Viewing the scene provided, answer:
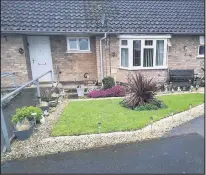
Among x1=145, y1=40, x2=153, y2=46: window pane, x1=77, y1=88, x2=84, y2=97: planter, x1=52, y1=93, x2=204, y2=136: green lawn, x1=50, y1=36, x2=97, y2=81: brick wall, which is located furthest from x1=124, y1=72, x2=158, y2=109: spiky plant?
x1=50, y1=36, x2=97, y2=81: brick wall

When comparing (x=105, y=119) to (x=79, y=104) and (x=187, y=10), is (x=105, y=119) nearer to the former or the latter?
(x=79, y=104)

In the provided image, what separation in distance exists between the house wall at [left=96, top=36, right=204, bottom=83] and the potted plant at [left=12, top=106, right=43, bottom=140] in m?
5.58

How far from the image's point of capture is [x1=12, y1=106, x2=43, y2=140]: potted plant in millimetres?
4059

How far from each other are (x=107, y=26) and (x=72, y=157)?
25.0ft

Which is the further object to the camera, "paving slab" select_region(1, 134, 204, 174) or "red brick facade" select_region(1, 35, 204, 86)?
"red brick facade" select_region(1, 35, 204, 86)

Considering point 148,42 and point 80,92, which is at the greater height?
point 148,42

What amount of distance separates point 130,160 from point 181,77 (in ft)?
23.7

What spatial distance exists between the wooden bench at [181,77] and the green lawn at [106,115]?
69.5 inches

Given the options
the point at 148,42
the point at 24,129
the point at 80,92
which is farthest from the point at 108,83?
the point at 24,129

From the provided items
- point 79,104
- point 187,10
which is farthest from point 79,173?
point 187,10

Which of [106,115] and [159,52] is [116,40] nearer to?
[159,52]

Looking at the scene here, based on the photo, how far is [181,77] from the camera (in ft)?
31.4

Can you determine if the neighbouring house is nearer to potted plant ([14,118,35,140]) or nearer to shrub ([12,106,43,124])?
shrub ([12,106,43,124])

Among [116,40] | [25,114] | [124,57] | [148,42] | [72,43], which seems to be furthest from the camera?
Answer: [72,43]
